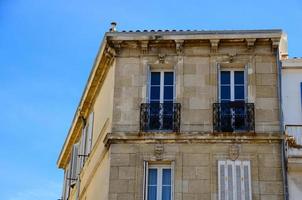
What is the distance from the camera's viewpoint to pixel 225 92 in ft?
73.4

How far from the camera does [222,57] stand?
22.6m

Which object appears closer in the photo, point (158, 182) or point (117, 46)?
point (158, 182)

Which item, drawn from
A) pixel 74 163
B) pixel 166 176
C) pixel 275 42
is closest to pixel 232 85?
pixel 275 42

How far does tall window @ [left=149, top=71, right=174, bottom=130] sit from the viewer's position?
21969 mm

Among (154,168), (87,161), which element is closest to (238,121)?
(154,168)

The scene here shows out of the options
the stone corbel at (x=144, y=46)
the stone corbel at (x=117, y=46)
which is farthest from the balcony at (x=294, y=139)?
the stone corbel at (x=117, y=46)

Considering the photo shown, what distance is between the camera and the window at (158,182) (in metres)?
21.1

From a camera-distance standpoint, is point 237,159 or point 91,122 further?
point 91,122

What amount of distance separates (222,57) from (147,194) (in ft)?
15.3

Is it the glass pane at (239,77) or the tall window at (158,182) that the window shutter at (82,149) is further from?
the glass pane at (239,77)

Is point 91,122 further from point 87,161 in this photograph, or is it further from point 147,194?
point 147,194

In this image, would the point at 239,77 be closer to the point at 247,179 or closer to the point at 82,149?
the point at 247,179

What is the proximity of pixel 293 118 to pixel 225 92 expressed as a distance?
2.09m

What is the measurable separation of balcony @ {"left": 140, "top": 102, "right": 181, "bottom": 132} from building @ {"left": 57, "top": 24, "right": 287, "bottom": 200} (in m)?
0.03
